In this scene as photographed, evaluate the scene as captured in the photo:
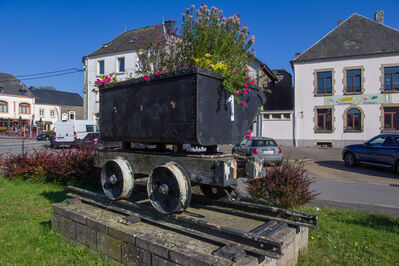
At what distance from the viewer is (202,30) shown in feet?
13.0

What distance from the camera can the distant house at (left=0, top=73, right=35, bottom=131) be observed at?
167 ft

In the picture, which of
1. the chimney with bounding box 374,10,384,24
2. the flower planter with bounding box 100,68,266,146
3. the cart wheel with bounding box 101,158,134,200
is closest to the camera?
the flower planter with bounding box 100,68,266,146

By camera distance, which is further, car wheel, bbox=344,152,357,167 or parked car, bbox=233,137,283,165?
car wheel, bbox=344,152,357,167

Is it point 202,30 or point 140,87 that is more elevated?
point 202,30

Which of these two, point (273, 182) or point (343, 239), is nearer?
point (343, 239)

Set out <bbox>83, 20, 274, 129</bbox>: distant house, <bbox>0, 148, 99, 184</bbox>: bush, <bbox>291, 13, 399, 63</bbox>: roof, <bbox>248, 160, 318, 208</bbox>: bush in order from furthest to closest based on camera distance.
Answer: <bbox>83, 20, 274, 129</bbox>: distant house, <bbox>291, 13, 399, 63</bbox>: roof, <bbox>0, 148, 99, 184</bbox>: bush, <bbox>248, 160, 318, 208</bbox>: bush

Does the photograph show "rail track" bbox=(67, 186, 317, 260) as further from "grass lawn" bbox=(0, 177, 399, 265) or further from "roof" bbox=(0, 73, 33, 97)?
"roof" bbox=(0, 73, 33, 97)

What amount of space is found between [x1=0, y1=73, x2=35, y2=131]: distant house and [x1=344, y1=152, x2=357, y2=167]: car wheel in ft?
170

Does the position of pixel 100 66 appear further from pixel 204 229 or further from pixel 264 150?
pixel 204 229

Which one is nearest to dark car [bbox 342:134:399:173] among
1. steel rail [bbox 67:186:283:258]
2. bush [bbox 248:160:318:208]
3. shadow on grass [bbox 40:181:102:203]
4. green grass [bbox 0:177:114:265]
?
bush [bbox 248:160:318:208]

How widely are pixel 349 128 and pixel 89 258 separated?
24.2 meters

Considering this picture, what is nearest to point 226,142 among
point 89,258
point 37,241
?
point 89,258

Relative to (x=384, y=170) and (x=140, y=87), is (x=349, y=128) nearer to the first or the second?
(x=384, y=170)

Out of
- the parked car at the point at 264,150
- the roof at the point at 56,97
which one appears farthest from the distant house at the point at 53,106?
the parked car at the point at 264,150
